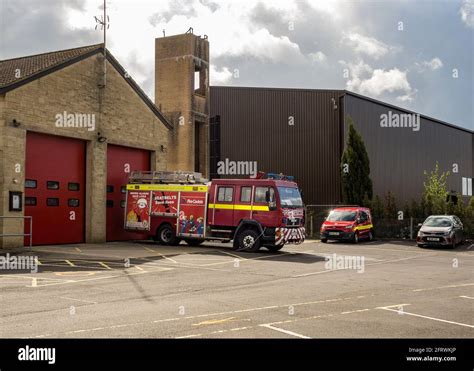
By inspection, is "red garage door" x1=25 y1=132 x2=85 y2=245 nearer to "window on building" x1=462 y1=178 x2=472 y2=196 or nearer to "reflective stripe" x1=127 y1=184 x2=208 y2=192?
"reflective stripe" x1=127 y1=184 x2=208 y2=192

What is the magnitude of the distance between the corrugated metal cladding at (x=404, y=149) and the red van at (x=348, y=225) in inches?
477

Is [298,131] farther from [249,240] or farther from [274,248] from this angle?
[249,240]

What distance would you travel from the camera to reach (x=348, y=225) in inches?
1110

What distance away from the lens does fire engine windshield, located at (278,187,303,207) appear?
2045 centimetres

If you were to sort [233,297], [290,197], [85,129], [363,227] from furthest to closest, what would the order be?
[363,227]
[85,129]
[290,197]
[233,297]

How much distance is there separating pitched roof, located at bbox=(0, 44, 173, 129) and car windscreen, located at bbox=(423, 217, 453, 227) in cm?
1373

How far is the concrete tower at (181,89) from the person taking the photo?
37.1 metres

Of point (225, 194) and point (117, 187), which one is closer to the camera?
point (225, 194)

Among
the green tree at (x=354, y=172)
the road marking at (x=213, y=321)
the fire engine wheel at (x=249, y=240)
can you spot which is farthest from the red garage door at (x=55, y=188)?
the green tree at (x=354, y=172)

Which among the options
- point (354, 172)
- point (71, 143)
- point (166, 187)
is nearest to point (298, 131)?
point (354, 172)

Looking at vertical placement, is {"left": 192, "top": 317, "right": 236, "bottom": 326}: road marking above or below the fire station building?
below

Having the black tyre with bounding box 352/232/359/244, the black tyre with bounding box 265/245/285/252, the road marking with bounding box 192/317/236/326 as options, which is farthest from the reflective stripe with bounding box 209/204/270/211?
the road marking with bounding box 192/317/236/326

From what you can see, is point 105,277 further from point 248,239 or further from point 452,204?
point 452,204

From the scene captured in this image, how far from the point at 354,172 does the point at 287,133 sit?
Result: 7218 mm
